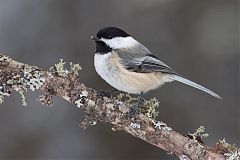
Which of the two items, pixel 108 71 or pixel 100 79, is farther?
pixel 100 79

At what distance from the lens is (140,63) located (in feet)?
9.66

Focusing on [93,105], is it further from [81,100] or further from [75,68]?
[75,68]

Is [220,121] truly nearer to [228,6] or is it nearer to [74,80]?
[228,6]

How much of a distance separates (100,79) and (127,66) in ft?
5.31

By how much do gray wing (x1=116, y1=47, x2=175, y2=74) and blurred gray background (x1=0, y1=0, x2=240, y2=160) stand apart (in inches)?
59.8

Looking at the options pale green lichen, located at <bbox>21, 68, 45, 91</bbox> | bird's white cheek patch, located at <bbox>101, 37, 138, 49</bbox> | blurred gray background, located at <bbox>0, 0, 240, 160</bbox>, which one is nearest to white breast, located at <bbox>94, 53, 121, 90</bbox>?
bird's white cheek patch, located at <bbox>101, 37, 138, 49</bbox>

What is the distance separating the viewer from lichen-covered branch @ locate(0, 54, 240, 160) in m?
2.44

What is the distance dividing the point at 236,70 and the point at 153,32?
95 cm

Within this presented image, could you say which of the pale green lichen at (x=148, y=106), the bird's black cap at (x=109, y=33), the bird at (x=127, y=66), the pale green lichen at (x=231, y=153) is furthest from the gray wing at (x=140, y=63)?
the pale green lichen at (x=231, y=153)

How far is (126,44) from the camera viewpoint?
303cm

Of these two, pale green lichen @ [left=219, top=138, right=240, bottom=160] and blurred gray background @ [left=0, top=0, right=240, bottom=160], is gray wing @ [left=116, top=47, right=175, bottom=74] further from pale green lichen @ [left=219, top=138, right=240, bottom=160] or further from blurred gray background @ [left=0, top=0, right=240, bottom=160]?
blurred gray background @ [left=0, top=0, right=240, bottom=160]

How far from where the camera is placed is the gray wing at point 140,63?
115 inches

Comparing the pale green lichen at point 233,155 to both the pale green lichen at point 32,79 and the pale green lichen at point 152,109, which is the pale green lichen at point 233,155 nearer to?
the pale green lichen at point 152,109

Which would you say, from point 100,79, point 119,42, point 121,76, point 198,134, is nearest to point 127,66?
point 121,76
